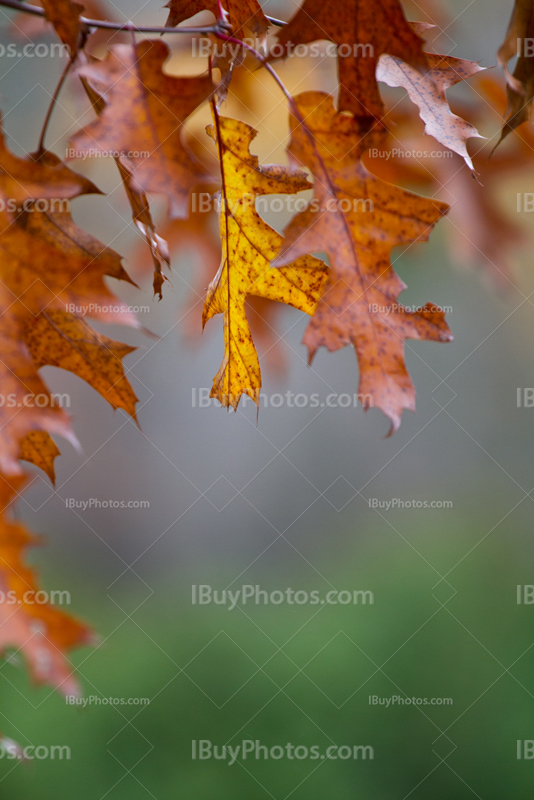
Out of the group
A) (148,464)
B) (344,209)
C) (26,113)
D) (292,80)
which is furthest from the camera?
(26,113)

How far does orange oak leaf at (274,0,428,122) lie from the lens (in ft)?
1.52

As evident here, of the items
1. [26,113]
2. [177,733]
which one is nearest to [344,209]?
[177,733]

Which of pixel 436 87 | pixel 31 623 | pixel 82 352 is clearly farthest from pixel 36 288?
pixel 436 87

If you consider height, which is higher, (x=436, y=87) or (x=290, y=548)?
(x=436, y=87)

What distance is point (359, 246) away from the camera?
0.64 m

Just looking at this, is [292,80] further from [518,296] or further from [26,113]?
[26,113]

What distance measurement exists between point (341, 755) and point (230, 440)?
1901 millimetres

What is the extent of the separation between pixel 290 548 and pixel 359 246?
9.51 ft

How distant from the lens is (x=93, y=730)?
2.20m

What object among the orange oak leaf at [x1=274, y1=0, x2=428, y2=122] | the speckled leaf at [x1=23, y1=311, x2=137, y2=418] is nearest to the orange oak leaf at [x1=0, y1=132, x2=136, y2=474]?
the speckled leaf at [x1=23, y1=311, x2=137, y2=418]

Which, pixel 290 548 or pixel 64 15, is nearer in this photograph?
pixel 64 15

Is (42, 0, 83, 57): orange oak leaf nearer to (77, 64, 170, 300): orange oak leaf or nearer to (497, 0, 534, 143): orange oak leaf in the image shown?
(77, 64, 170, 300): orange oak leaf

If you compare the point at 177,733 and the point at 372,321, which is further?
the point at 177,733

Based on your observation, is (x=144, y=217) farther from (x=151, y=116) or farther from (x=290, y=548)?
(x=290, y=548)
